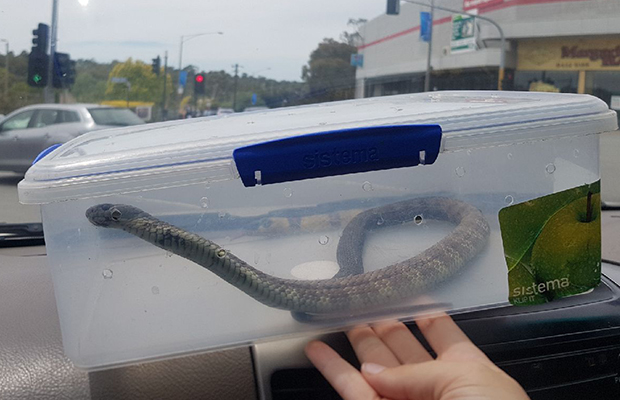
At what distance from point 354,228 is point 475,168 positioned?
0.32m

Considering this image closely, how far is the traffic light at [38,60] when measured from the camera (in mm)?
3115

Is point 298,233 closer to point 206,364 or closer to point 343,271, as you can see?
point 343,271

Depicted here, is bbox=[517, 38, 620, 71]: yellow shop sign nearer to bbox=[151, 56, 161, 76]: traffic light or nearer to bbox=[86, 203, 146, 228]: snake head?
bbox=[151, 56, 161, 76]: traffic light

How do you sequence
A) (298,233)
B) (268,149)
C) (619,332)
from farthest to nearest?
(619,332)
(298,233)
(268,149)

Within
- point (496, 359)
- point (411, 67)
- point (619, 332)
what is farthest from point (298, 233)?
point (411, 67)

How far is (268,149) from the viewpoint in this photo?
1.33m

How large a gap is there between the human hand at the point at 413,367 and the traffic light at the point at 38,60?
90.6 inches

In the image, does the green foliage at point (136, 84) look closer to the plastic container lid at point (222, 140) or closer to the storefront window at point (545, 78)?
the storefront window at point (545, 78)

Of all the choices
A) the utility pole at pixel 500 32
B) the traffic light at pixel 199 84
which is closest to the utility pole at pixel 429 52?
the utility pole at pixel 500 32

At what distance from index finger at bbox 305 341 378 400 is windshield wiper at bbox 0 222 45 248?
165 cm

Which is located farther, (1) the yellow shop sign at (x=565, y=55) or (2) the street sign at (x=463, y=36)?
(2) the street sign at (x=463, y=36)

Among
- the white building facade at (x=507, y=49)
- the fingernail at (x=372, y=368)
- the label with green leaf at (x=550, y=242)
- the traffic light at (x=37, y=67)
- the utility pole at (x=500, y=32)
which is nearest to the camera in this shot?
the fingernail at (x=372, y=368)

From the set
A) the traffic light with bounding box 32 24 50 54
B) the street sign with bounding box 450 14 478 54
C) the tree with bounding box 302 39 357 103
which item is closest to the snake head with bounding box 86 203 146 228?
the traffic light with bounding box 32 24 50 54

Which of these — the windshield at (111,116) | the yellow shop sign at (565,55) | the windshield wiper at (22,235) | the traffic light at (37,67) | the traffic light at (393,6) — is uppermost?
the traffic light at (393,6)
